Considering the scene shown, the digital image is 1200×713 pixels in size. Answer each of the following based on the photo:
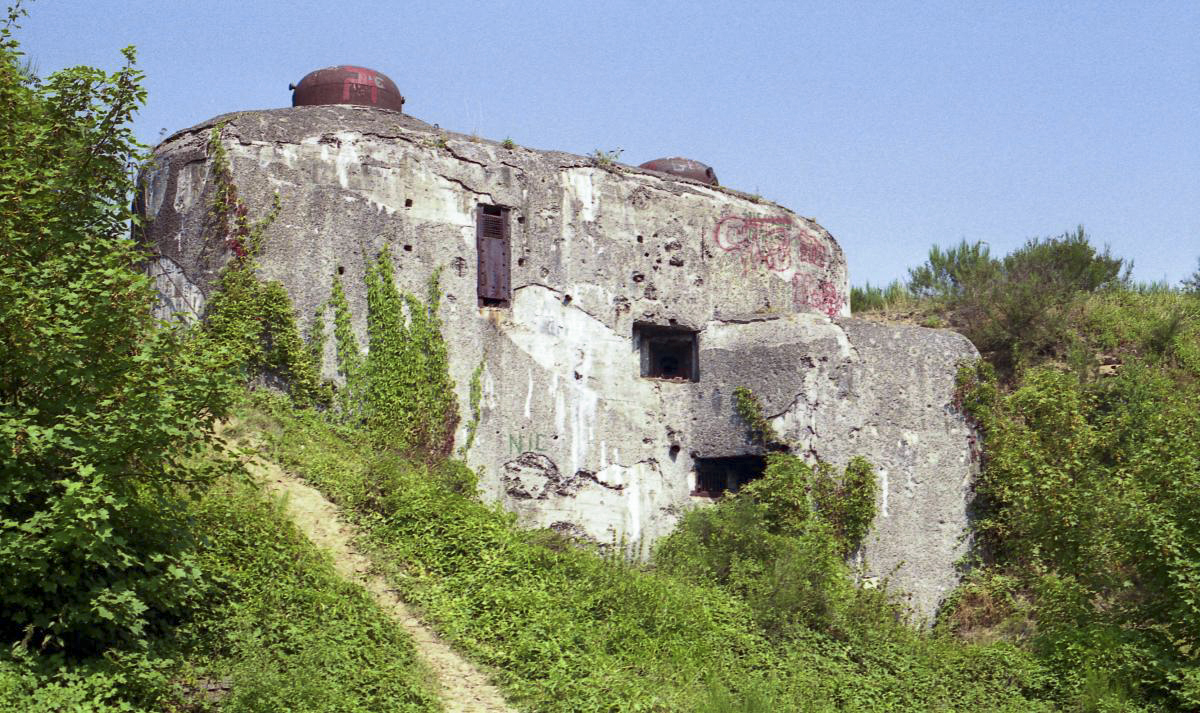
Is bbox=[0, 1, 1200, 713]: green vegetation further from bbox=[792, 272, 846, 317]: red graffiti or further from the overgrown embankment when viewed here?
bbox=[792, 272, 846, 317]: red graffiti

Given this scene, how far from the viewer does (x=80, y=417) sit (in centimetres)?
841

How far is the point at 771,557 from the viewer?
14.1m

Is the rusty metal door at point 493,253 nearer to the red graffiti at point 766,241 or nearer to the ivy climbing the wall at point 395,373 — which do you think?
the ivy climbing the wall at point 395,373

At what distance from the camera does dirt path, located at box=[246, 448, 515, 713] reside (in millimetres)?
9992

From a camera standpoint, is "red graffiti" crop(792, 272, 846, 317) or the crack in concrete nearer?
the crack in concrete

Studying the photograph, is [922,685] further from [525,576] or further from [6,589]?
[6,589]

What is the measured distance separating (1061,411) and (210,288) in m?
10.9

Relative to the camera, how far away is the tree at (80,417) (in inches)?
323

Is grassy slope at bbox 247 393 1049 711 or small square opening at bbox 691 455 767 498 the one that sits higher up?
small square opening at bbox 691 455 767 498

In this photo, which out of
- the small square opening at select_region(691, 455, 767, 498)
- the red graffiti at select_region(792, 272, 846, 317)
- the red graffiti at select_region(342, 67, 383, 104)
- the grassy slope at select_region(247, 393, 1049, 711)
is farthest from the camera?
the red graffiti at select_region(792, 272, 846, 317)

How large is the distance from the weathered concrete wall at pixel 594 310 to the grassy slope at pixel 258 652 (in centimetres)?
399

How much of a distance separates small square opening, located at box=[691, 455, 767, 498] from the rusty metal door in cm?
353

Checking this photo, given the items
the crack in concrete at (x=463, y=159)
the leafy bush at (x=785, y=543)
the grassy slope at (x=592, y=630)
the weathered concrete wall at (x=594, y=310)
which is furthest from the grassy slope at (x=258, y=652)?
the crack in concrete at (x=463, y=159)

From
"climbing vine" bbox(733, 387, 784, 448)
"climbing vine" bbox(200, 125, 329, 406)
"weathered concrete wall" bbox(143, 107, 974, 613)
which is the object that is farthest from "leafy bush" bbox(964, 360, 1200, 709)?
"climbing vine" bbox(200, 125, 329, 406)
